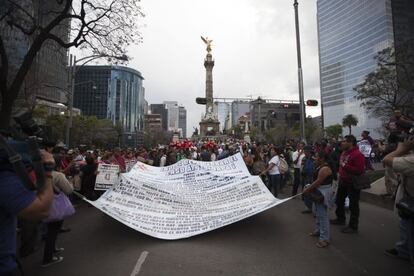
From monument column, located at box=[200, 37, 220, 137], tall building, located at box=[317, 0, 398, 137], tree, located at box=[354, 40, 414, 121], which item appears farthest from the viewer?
tall building, located at box=[317, 0, 398, 137]

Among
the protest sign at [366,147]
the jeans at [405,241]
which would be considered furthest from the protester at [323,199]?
the protest sign at [366,147]

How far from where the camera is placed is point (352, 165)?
24.2 feet

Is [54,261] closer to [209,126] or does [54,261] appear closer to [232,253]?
[232,253]

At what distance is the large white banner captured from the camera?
6.65 m

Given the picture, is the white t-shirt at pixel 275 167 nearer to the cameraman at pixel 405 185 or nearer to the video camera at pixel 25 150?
the cameraman at pixel 405 185

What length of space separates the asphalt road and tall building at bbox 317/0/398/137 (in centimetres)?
9472

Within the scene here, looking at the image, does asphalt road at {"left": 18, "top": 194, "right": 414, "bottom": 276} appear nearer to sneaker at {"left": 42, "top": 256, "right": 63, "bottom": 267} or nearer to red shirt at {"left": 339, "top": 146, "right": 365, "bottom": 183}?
sneaker at {"left": 42, "top": 256, "right": 63, "bottom": 267}

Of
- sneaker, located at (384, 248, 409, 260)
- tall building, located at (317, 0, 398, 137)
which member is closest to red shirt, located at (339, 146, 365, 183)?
sneaker, located at (384, 248, 409, 260)

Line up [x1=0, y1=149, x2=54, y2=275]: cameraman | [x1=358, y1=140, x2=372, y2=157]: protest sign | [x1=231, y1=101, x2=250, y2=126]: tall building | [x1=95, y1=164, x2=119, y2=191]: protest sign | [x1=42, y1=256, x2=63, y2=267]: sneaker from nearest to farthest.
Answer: [x1=0, y1=149, x2=54, y2=275]: cameraman
[x1=42, y1=256, x2=63, y2=267]: sneaker
[x1=95, y1=164, x2=119, y2=191]: protest sign
[x1=358, y1=140, x2=372, y2=157]: protest sign
[x1=231, y1=101, x2=250, y2=126]: tall building

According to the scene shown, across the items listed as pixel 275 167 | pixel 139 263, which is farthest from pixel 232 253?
pixel 275 167

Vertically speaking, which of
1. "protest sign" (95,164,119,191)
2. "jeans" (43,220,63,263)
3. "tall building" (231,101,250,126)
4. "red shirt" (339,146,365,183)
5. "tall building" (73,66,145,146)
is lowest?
"jeans" (43,220,63,263)

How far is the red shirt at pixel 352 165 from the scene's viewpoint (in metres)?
7.27

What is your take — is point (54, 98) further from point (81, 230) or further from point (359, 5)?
point (359, 5)

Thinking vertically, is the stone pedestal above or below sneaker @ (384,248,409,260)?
above
